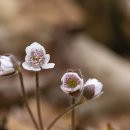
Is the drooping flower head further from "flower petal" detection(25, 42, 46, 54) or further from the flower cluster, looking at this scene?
the flower cluster

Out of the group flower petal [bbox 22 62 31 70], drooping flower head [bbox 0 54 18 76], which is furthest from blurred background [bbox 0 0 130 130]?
flower petal [bbox 22 62 31 70]

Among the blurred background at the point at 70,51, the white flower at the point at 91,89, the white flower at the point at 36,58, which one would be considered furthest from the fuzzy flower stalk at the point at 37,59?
the blurred background at the point at 70,51

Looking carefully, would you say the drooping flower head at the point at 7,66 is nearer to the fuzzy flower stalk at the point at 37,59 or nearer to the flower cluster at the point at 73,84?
the fuzzy flower stalk at the point at 37,59

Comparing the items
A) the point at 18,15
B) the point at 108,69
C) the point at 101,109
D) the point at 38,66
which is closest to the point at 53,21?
the point at 18,15

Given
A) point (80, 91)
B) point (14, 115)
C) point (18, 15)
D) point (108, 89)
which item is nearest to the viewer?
point (80, 91)

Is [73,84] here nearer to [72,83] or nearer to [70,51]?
[72,83]

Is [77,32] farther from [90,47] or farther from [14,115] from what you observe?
[14,115]
